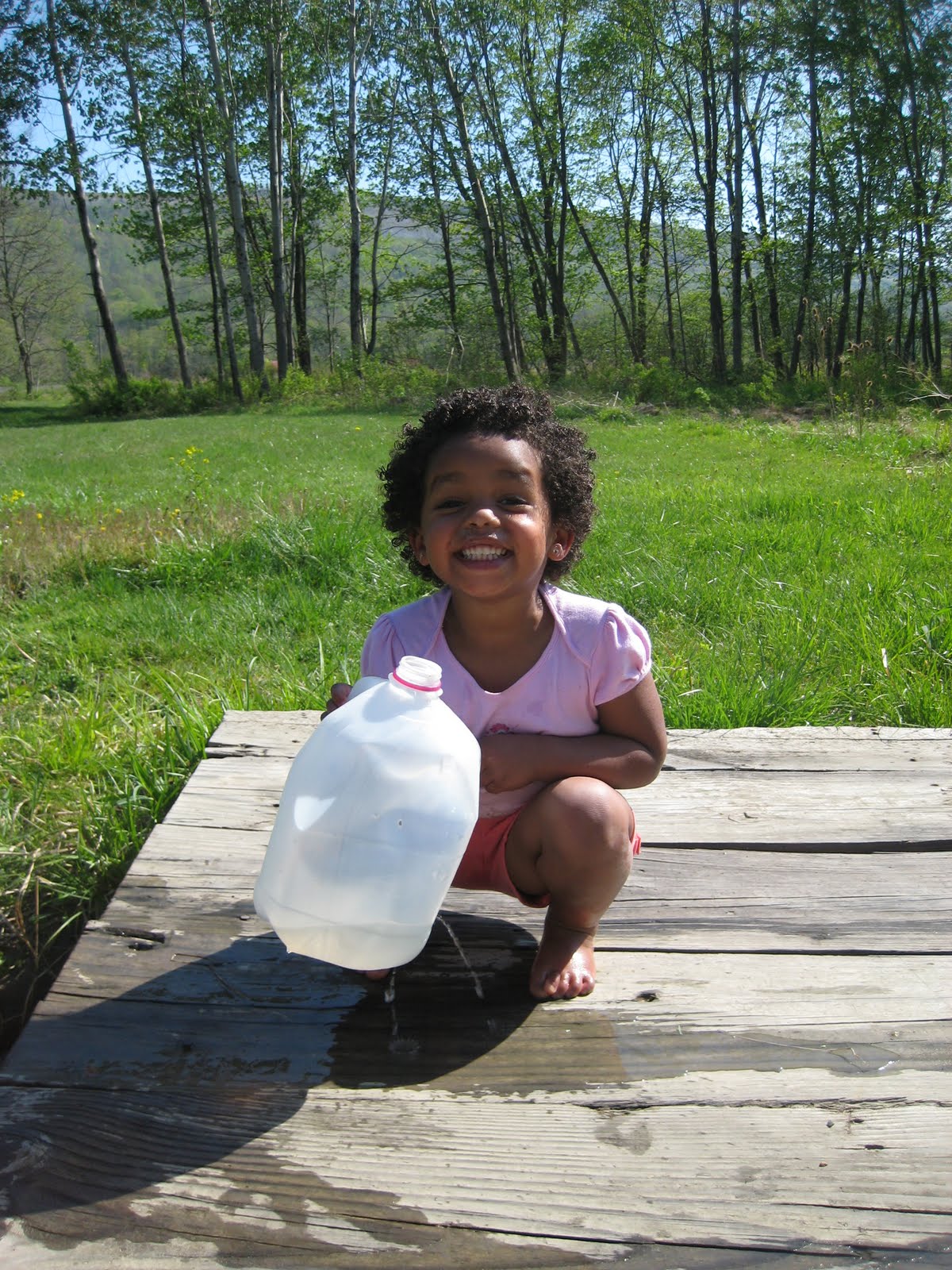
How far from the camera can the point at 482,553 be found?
1608 millimetres

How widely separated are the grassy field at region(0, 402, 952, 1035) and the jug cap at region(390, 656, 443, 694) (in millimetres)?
1277

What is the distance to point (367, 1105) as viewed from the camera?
4.39 feet

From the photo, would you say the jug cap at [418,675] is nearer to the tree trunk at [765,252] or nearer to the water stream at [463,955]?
the water stream at [463,955]

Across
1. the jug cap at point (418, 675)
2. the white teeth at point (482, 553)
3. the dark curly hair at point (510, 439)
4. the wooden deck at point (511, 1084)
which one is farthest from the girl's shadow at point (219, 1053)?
the dark curly hair at point (510, 439)

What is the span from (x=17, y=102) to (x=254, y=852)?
93.0ft

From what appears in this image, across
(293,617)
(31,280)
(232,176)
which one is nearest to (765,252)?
(232,176)

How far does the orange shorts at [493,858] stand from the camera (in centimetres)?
176

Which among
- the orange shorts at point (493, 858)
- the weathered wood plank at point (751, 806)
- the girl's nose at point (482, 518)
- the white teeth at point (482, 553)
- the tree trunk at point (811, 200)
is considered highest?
the tree trunk at point (811, 200)

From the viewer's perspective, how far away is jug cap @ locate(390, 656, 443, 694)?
4.21 ft

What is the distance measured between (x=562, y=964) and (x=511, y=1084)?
0.25m

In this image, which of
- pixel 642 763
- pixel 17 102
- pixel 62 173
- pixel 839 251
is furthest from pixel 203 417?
pixel 642 763

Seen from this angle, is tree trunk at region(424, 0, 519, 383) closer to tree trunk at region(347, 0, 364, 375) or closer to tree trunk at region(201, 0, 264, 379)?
tree trunk at region(347, 0, 364, 375)

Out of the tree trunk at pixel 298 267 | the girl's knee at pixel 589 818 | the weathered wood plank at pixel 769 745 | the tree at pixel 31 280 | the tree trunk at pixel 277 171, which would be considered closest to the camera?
the girl's knee at pixel 589 818

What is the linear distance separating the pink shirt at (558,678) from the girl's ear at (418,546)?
180 millimetres
